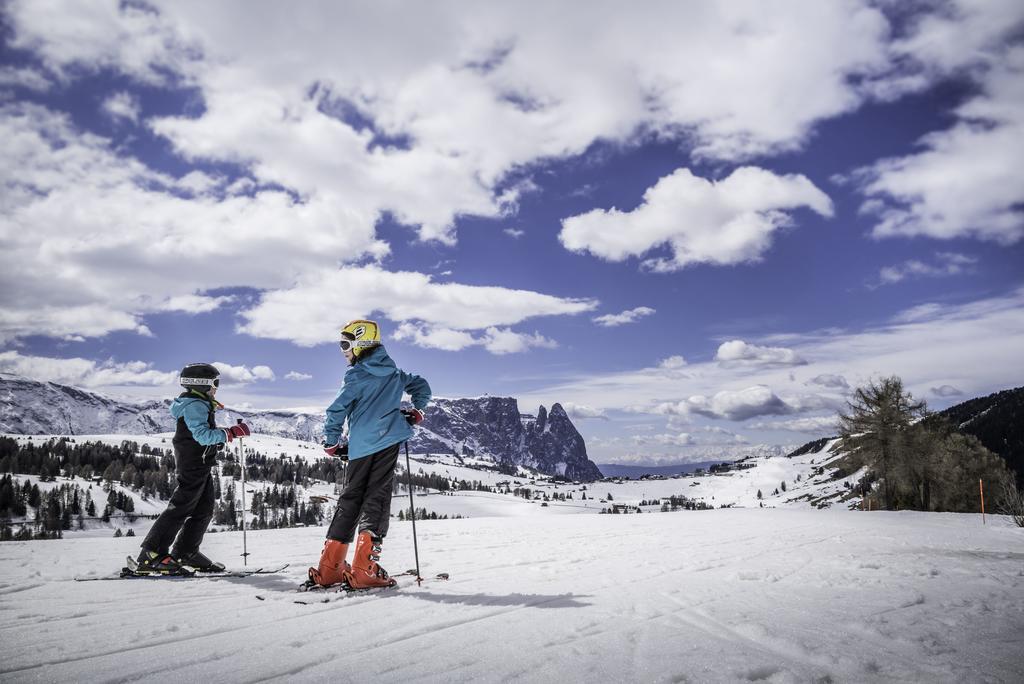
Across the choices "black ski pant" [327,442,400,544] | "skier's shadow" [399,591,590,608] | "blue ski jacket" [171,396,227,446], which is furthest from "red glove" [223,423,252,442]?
"skier's shadow" [399,591,590,608]

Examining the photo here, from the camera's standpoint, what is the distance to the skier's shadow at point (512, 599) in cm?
456

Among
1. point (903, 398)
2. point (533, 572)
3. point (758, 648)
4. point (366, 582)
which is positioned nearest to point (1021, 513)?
point (903, 398)

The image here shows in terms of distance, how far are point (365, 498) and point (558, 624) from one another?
3007mm

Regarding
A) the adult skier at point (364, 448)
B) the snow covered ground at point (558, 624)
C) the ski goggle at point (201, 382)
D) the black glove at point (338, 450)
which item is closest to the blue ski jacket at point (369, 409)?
the adult skier at point (364, 448)

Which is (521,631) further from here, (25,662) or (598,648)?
(25,662)

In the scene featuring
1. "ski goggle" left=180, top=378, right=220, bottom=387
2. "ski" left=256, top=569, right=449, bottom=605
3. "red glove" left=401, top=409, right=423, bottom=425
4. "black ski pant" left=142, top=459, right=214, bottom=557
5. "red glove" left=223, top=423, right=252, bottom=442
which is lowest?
"ski" left=256, top=569, right=449, bottom=605

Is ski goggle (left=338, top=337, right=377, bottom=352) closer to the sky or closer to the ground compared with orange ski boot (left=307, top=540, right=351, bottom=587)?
closer to the sky

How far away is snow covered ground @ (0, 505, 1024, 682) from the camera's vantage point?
2924 mm

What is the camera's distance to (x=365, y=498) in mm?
5988

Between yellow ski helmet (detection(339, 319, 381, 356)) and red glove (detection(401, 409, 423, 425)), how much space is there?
943 millimetres

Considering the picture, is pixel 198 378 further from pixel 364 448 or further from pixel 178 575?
pixel 364 448

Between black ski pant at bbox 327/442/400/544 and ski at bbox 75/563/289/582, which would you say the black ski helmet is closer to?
ski at bbox 75/563/289/582

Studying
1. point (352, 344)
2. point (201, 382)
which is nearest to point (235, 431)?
point (201, 382)

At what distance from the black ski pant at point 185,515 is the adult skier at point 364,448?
7.98 feet
